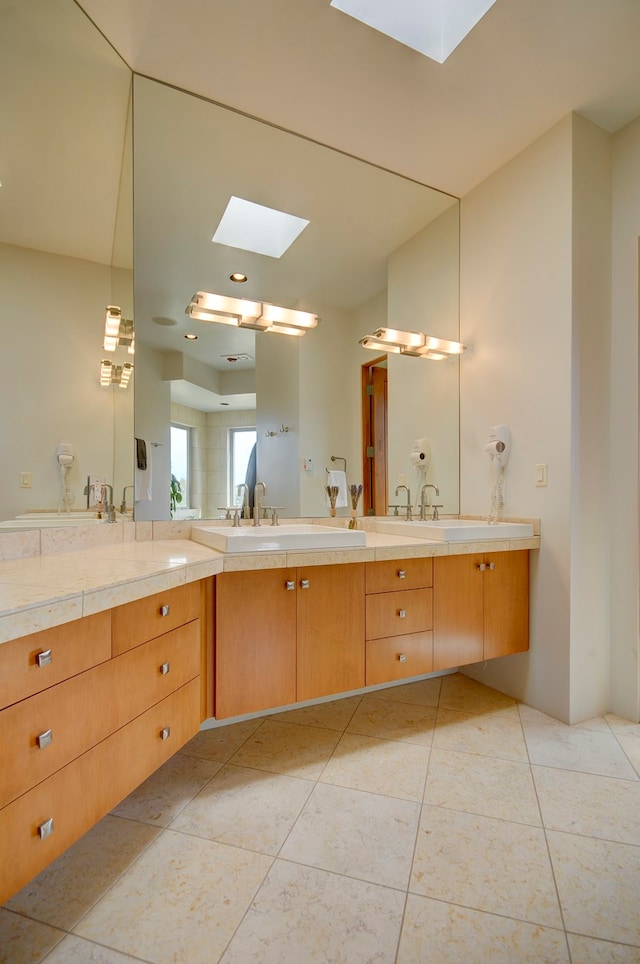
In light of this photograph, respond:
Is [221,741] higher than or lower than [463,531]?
lower

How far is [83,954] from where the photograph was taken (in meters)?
1.01

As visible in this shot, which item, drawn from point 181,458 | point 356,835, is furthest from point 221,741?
point 181,458

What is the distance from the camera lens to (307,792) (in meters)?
1.57

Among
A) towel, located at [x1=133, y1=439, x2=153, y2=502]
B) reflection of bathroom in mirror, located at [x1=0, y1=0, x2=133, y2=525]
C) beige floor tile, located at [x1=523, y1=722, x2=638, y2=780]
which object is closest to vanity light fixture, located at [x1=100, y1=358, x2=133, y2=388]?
reflection of bathroom in mirror, located at [x1=0, y1=0, x2=133, y2=525]

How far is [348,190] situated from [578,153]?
3.62 feet

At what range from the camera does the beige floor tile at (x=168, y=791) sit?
4.81 ft

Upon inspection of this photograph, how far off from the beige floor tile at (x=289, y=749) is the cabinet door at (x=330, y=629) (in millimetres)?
278

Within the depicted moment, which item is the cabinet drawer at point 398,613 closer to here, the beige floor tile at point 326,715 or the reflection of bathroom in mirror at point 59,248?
the beige floor tile at point 326,715

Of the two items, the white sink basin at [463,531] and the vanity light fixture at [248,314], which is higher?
the vanity light fixture at [248,314]

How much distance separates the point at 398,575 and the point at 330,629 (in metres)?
0.37

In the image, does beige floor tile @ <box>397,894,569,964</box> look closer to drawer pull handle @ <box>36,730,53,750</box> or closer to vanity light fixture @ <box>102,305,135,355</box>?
drawer pull handle @ <box>36,730,53,750</box>

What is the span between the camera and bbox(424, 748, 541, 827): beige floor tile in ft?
4.89

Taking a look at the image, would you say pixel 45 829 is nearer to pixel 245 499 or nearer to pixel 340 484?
pixel 245 499

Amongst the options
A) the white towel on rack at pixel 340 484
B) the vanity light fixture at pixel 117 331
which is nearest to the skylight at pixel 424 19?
the vanity light fixture at pixel 117 331
